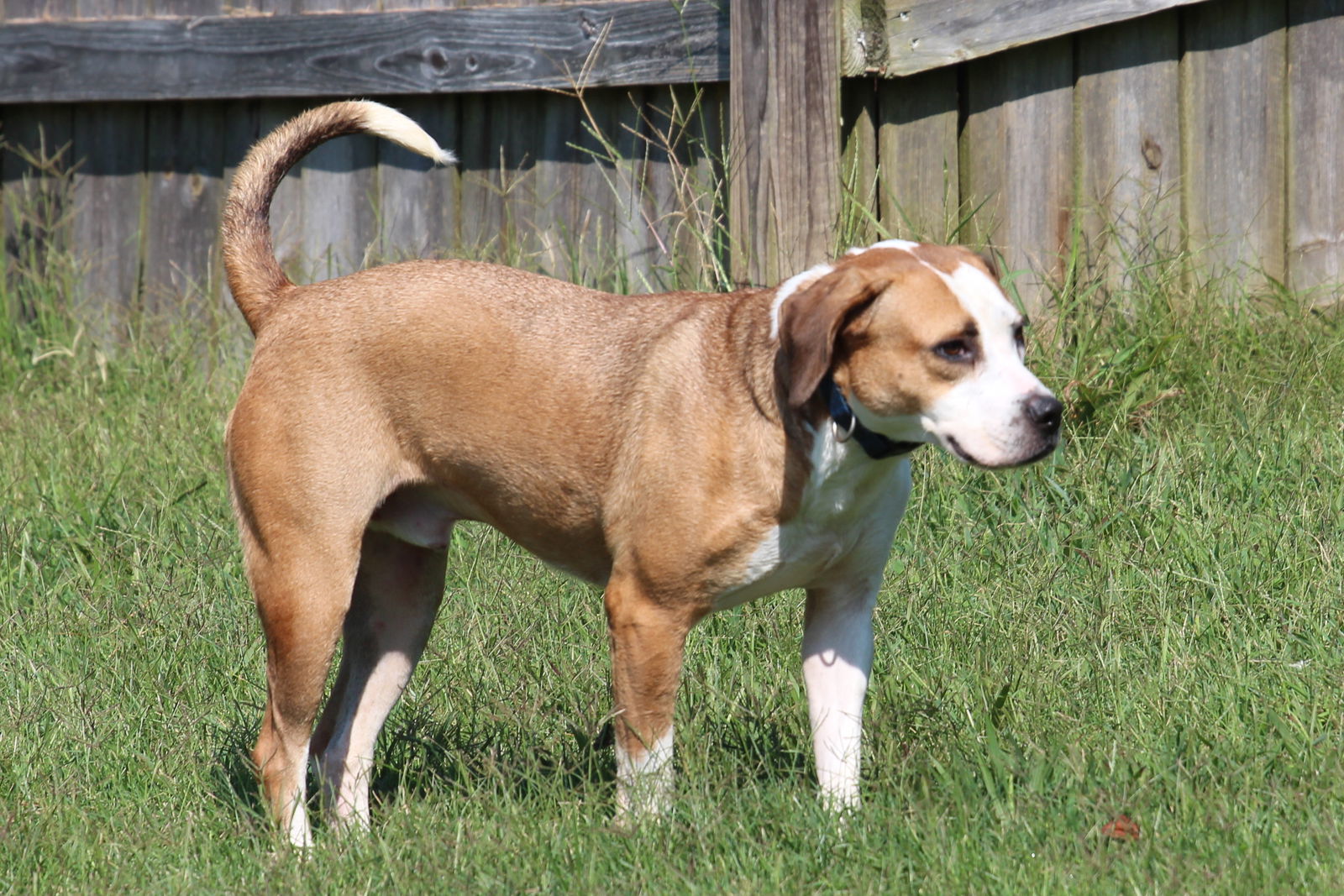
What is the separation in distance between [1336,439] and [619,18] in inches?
127

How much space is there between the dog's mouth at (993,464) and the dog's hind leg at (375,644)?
1542 mm

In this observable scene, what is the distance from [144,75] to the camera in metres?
7.08

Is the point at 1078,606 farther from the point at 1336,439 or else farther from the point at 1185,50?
the point at 1185,50

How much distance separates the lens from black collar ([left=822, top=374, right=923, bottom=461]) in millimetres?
3412

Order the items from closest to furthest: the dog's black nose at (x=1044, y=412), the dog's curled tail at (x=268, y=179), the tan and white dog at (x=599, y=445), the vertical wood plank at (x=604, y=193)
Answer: the dog's black nose at (x=1044, y=412)
the tan and white dog at (x=599, y=445)
the dog's curled tail at (x=268, y=179)
the vertical wood plank at (x=604, y=193)

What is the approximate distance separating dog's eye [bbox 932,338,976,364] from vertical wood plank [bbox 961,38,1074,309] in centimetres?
269

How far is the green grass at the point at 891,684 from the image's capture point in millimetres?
3279

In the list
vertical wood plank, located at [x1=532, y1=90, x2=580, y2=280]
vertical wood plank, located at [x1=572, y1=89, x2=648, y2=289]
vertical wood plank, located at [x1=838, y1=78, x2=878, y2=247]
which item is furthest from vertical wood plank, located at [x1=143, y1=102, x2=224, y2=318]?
vertical wood plank, located at [x1=838, y1=78, x2=878, y2=247]

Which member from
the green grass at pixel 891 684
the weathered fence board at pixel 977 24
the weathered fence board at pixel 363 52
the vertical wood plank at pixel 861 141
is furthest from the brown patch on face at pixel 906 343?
the weathered fence board at pixel 363 52

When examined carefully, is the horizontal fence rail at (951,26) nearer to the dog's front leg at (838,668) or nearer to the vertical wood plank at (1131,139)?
the vertical wood plank at (1131,139)

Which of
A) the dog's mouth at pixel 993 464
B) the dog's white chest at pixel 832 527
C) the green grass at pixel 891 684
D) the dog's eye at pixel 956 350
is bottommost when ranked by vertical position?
the green grass at pixel 891 684

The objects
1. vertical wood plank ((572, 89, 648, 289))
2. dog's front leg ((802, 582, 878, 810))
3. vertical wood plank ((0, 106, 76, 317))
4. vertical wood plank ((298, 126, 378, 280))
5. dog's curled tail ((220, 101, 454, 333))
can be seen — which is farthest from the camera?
vertical wood plank ((0, 106, 76, 317))

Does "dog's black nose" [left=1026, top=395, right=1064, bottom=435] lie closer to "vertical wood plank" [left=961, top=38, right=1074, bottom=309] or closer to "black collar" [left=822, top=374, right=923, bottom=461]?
"black collar" [left=822, top=374, right=923, bottom=461]

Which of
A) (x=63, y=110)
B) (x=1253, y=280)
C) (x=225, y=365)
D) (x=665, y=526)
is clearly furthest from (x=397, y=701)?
(x=63, y=110)
